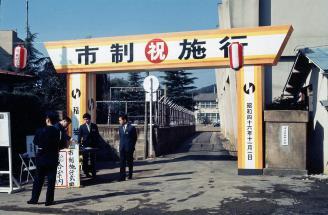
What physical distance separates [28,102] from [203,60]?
20.2 feet

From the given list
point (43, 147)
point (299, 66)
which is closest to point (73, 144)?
point (43, 147)

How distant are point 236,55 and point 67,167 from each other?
5744mm

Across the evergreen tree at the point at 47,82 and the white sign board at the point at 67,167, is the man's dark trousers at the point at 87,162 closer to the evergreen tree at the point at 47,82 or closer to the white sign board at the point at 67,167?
the white sign board at the point at 67,167

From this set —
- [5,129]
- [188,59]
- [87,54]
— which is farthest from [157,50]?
[5,129]

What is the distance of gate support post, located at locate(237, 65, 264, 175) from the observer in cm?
1284

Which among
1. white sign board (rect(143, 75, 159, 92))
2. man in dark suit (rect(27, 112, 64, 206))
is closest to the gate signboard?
white sign board (rect(143, 75, 159, 92))

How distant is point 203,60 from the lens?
13.3 meters

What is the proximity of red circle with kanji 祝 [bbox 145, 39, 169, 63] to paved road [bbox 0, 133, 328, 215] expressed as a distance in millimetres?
3704

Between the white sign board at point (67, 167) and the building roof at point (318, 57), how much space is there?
7311 mm

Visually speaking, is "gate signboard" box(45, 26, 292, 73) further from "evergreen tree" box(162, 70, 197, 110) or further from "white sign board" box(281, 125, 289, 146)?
"evergreen tree" box(162, 70, 197, 110)

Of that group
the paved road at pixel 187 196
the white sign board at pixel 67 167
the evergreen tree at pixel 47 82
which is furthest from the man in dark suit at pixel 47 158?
the evergreen tree at pixel 47 82

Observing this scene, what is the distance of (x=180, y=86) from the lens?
66.1 meters

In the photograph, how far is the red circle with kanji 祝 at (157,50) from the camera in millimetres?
13500

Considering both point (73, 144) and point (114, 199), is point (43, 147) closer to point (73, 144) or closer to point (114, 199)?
point (114, 199)
